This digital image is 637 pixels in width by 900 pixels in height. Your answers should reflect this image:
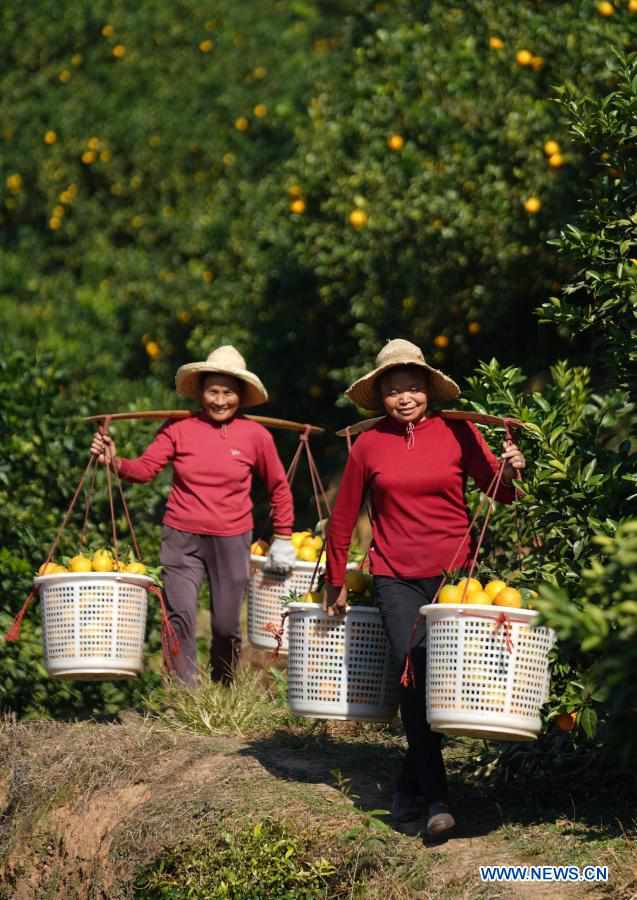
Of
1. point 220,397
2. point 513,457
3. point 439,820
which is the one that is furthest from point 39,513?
point 439,820

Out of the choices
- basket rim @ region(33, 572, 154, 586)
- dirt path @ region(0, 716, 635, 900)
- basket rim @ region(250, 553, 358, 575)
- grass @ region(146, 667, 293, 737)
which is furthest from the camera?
basket rim @ region(250, 553, 358, 575)

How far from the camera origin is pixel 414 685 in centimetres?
538

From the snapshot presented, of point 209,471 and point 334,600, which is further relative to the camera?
point 209,471

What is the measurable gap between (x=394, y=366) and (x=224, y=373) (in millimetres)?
1812

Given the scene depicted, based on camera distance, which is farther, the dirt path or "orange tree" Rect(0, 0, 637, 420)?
"orange tree" Rect(0, 0, 637, 420)

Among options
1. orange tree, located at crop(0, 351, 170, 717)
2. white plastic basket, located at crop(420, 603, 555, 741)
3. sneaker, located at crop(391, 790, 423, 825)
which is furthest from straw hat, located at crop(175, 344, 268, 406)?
white plastic basket, located at crop(420, 603, 555, 741)

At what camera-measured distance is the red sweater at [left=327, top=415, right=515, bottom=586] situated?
5559 mm

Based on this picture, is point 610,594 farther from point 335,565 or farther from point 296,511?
point 296,511

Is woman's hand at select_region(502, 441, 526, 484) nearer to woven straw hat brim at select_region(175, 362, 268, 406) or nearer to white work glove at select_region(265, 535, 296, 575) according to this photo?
white work glove at select_region(265, 535, 296, 575)

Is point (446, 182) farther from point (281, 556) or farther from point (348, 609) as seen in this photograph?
point (348, 609)

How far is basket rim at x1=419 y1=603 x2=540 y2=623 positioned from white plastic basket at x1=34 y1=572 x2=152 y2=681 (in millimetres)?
1896

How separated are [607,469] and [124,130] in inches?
327

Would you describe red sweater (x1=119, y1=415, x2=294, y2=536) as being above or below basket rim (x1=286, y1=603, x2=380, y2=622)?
above

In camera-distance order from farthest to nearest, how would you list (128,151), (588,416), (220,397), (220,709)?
(128,151) → (220,397) → (220,709) → (588,416)
